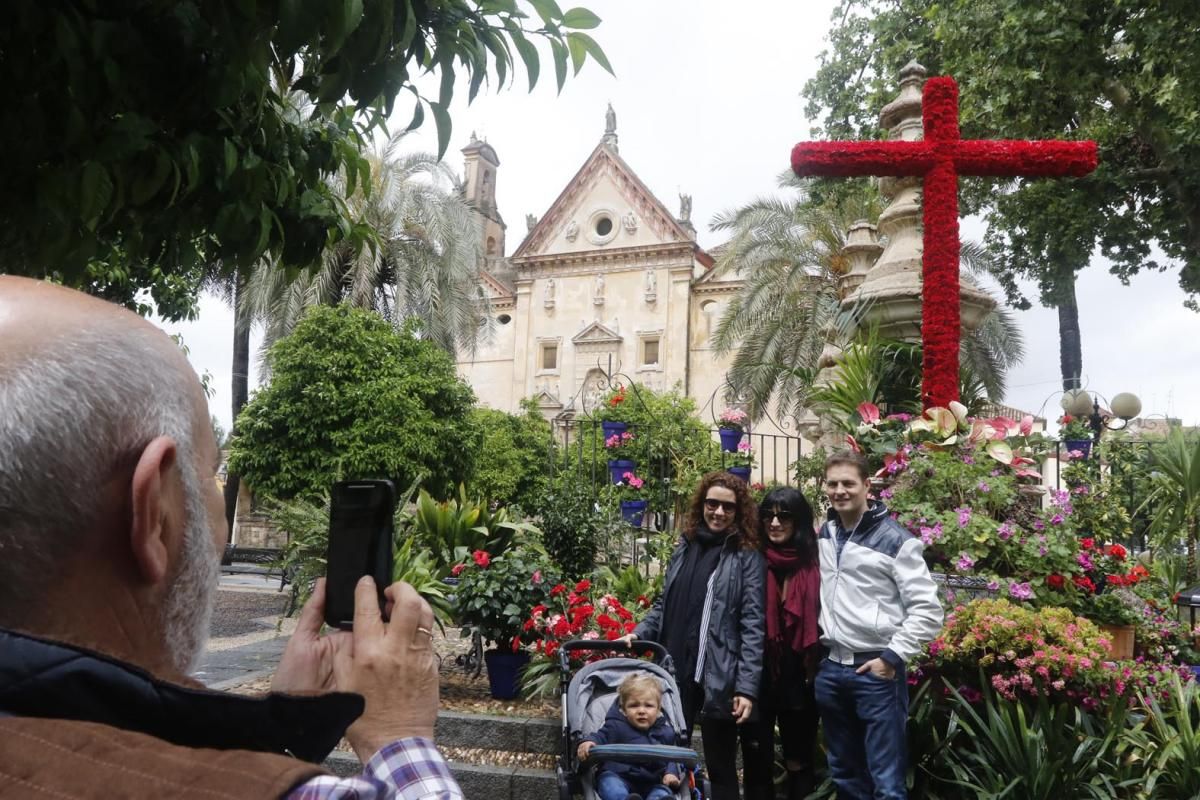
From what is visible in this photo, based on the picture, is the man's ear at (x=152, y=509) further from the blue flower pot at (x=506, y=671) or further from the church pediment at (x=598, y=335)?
the church pediment at (x=598, y=335)

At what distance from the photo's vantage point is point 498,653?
6.87 meters

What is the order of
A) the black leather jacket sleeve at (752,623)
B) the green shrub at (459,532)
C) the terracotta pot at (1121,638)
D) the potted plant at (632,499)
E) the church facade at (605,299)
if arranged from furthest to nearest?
the church facade at (605,299), the potted plant at (632,499), the green shrub at (459,532), the terracotta pot at (1121,638), the black leather jacket sleeve at (752,623)

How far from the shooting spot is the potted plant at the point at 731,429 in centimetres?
1047

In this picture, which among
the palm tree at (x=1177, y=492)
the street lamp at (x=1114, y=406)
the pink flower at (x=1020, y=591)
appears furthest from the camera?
the street lamp at (x=1114, y=406)

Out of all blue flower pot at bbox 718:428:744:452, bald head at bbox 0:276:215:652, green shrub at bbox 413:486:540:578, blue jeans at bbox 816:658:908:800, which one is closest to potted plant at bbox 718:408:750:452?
blue flower pot at bbox 718:428:744:452

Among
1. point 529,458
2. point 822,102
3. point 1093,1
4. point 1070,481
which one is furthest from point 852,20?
point 529,458

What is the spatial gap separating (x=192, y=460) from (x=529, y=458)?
1156 inches

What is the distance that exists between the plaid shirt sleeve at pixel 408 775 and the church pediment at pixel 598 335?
4236 cm

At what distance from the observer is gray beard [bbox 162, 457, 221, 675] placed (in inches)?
38.8

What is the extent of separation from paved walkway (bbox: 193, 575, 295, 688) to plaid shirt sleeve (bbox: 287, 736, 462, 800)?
3.55 m

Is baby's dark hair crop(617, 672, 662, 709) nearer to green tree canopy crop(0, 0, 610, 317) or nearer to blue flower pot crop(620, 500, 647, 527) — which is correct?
green tree canopy crop(0, 0, 610, 317)

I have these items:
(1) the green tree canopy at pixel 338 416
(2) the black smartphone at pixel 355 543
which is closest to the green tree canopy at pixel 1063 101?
(1) the green tree canopy at pixel 338 416

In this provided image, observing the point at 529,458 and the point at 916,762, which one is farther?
the point at 529,458

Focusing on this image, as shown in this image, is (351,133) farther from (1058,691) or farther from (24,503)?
(1058,691)
